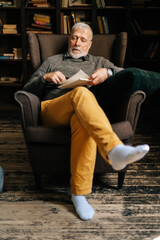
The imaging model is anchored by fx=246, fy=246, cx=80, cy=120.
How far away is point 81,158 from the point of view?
4.11 ft

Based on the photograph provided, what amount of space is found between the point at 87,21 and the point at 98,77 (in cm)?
215

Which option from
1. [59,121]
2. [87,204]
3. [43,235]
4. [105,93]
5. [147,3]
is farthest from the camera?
[147,3]

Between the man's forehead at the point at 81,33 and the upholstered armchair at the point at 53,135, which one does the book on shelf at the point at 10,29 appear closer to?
the man's forehead at the point at 81,33

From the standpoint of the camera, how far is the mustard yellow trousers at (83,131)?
114cm

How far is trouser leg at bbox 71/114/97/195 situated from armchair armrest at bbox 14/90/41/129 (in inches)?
10.5

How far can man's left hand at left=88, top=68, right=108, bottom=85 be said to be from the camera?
59.4 inches

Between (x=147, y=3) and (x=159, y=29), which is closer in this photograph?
(x=147, y=3)

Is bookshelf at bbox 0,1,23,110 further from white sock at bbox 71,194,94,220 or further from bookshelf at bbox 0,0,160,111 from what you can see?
white sock at bbox 71,194,94,220

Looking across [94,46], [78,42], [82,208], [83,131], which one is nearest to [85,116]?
[83,131]

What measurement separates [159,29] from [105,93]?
2.53m

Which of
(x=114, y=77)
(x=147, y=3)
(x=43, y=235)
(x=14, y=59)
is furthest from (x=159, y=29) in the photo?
(x=43, y=235)

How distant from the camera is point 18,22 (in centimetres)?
354

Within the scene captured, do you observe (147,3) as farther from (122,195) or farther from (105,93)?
(122,195)

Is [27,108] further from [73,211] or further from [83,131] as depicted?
[73,211]
